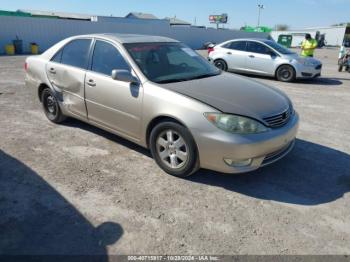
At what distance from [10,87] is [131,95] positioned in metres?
6.32

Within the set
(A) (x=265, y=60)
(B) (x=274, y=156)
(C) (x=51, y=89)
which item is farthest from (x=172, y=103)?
(A) (x=265, y=60)

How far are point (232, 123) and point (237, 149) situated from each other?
281 mm

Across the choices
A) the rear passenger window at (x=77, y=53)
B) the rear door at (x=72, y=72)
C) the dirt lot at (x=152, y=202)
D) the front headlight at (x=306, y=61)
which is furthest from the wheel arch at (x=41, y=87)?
the front headlight at (x=306, y=61)

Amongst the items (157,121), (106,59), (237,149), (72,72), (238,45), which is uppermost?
(238,45)

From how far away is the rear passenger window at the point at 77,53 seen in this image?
183 inches

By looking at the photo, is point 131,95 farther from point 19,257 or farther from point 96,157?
point 19,257

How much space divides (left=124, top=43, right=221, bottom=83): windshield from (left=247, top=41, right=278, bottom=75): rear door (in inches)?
268

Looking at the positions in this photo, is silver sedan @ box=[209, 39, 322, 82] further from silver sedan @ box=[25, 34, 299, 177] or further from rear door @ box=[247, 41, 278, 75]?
silver sedan @ box=[25, 34, 299, 177]

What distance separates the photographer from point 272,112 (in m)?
3.55

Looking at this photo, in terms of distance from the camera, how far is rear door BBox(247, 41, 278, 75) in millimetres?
10922

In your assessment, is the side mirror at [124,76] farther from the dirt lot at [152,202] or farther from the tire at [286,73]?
the tire at [286,73]

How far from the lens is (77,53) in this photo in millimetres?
4801

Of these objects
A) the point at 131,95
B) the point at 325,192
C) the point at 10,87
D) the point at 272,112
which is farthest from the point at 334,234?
the point at 10,87

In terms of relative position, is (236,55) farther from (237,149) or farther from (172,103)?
(237,149)
